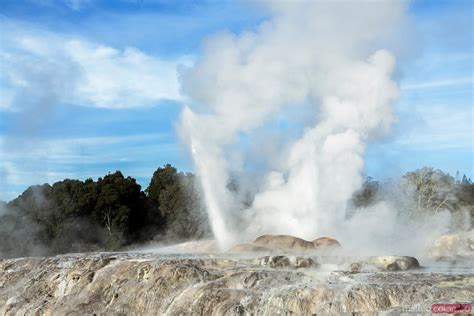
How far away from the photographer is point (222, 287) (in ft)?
47.2

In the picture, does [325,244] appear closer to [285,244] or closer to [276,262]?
[285,244]

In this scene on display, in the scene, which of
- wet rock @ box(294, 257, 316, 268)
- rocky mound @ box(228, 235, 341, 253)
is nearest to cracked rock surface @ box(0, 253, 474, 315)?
wet rock @ box(294, 257, 316, 268)

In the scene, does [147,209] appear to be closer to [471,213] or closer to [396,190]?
[396,190]

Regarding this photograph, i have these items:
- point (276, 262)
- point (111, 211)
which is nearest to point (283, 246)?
point (276, 262)

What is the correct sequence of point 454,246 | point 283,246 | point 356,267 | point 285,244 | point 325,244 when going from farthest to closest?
point 454,246 → point 325,244 → point 285,244 → point 283,246 → point 356,267

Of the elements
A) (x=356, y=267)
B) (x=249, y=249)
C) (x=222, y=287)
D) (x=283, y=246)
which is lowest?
(x=222, y=287)

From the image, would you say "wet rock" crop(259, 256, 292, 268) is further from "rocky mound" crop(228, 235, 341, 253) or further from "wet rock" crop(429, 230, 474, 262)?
"wet rock" crop(429, 230, 474, 262)

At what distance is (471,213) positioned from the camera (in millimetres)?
43406

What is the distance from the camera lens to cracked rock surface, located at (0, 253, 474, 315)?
12.6m

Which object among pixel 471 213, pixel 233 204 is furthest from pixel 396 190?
pixel 233 204

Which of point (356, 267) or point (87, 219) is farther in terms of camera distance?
point (87, 219)

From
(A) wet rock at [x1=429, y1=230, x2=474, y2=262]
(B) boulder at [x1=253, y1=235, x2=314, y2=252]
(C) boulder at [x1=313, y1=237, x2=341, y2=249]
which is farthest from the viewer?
(A) wet rock at [x1=429, y1=230, x2=474, y2=262]

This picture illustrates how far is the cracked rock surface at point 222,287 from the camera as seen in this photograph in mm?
12625

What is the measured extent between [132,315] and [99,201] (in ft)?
105
